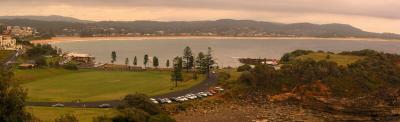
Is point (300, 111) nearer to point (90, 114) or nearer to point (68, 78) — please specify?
point (90, 114)

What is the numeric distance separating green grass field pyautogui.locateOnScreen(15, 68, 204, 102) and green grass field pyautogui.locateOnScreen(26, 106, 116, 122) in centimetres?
587

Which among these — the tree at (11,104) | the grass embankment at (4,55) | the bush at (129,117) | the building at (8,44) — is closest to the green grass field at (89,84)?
the bush at (129,117)

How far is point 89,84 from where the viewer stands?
63.7m

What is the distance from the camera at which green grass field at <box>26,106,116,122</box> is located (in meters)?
41.6

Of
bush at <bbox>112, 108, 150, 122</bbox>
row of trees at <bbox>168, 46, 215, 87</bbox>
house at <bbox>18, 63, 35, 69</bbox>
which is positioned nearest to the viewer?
bush at <bbox>112, 108, 150, 122</bbox>

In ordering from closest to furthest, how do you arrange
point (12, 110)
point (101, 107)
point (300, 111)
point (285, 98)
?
point (12, 110) < point (101, 107) < point (300, 111) < point (285, 98)

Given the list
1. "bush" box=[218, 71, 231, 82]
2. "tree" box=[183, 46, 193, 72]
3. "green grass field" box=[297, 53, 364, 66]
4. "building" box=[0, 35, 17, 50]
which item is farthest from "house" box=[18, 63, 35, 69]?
"green grass field" box=[297, 53, 364, 66]

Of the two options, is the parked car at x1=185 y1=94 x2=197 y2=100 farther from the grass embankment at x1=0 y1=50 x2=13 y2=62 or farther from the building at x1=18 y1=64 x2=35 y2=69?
the grass embankment at x1=0 y1=50 x2=13 y2=62

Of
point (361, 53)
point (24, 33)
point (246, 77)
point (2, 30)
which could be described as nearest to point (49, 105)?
point (246, 77)

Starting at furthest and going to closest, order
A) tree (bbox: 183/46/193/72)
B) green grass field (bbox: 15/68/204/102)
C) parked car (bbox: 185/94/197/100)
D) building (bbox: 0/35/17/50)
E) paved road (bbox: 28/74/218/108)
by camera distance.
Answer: building (bbox: 0/35/17/50)
tree (bbox: 183/46/193/72)
green grass field (bbox: 15/68/204/102)
parked car (bbox: 185/94/197/100)
paved road (bbox: 28/74/218/108)

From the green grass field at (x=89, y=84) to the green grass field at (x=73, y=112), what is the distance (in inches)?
231

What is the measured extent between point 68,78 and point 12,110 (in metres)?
45.6

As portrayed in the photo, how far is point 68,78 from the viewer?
69188 mm

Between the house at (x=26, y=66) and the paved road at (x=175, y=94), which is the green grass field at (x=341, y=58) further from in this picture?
the house at (x=26, y=66)
